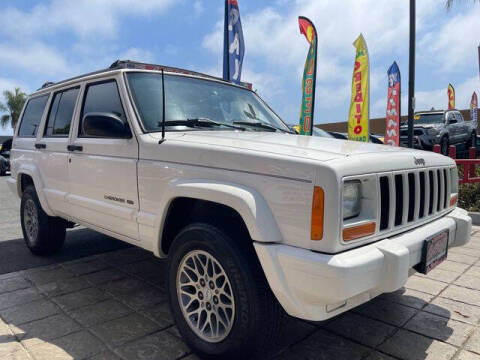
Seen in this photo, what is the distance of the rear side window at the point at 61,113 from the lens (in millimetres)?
3904

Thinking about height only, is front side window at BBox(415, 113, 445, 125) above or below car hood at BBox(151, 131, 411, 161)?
above

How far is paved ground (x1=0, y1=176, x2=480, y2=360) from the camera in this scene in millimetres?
2508

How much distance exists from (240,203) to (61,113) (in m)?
2.92

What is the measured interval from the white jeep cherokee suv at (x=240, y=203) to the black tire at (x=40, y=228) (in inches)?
33.2

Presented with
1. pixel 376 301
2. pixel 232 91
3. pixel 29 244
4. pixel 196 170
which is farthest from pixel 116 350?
pixel 29 244

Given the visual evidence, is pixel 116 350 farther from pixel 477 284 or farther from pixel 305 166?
pixel 477 284

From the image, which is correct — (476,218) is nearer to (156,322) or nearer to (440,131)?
(156,322)

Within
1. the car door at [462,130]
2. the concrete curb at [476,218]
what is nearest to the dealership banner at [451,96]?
the car door at [462,130]

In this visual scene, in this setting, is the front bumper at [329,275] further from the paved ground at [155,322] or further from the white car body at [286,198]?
the paved ground at [155,322]

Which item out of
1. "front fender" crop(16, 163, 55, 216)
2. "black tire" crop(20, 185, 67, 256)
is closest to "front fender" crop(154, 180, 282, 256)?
"front fender" crop(16, 163, 55, 216)

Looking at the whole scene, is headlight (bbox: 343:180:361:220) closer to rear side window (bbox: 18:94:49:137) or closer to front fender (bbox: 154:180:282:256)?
front fender (bbox: 154:180:282:256)

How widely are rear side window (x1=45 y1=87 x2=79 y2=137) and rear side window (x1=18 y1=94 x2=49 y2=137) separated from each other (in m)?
0.32

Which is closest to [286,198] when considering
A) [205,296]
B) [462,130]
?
[205,296]

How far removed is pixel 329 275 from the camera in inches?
71.2
